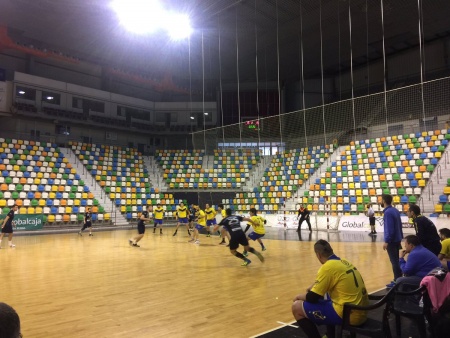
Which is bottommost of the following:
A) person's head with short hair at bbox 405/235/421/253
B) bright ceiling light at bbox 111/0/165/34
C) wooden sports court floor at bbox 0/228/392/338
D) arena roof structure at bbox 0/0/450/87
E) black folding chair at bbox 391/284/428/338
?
wooden sports court floor at bbox 0/228/392/338

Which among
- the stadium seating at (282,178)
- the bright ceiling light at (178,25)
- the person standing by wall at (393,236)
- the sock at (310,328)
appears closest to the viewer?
the sock at (310,328)

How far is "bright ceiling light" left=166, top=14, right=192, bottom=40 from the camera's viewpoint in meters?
17.7

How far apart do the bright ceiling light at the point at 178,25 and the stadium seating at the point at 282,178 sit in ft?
34.6

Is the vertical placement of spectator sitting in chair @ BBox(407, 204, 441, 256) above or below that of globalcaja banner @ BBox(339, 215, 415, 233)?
above

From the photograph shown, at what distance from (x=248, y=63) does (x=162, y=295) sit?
2332 centimetres

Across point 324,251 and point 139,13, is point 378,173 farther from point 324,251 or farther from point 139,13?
point 324,251

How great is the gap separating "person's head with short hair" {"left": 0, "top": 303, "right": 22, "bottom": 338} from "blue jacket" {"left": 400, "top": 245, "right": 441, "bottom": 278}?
4197 mm

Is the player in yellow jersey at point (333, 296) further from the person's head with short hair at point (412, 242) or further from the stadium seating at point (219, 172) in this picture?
the stadium seating at point (219, 172)

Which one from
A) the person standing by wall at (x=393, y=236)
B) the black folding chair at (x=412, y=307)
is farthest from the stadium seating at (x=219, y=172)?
the black folding chair at (x=412, y=307)

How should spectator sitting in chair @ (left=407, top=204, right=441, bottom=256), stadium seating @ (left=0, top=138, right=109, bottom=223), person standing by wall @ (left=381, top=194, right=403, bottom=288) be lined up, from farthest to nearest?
stadium seating @ (left=0, top=138, right=109, bottom=223) < person standing by wall @ (left=381, top=194, right=403, bottom=288) < spectator sitting in chair @ (left=407, top=204, right=441, bottom=256)

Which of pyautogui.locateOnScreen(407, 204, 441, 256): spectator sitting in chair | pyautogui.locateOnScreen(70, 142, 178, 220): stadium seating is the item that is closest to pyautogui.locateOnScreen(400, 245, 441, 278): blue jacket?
pyautogui.locateOnScreen(407, 204, 441, 256): spectator sitting in chair

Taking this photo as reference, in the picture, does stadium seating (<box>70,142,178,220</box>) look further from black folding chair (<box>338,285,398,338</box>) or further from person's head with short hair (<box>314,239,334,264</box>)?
black folding chair (<box>338,285,398,338</box>)

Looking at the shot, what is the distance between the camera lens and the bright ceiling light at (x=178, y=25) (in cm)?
1775

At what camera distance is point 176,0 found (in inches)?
650
